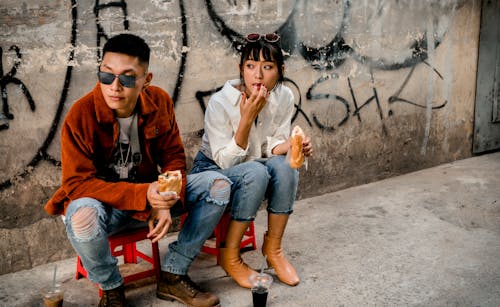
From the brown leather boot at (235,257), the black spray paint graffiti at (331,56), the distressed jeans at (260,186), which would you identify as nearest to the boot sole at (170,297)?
the brown leather boot at (235,257)

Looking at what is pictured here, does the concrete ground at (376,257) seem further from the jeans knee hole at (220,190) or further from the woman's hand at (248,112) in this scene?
the woman's hand at (248,112)

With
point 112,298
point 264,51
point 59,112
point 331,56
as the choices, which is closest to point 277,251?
point 112,298

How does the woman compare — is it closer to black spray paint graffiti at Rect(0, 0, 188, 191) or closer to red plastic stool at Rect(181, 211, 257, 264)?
red plastic stool at Rect(181, 211, 257, 264)

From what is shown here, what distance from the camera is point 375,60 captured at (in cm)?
492

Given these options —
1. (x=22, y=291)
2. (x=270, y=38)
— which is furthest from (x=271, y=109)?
(x=22, y=291)

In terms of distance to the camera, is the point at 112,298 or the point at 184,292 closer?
the point at 112,298

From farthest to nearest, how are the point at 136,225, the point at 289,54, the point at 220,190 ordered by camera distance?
the point at 289,54 → the point at 136,225 → the point at 220,190

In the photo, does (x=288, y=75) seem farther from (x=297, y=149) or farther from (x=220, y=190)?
(x=220, y=190)

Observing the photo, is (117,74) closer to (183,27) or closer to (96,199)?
(96,199)

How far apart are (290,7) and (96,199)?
2.42 metres

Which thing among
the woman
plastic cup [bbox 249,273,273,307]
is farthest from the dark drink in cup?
the woman

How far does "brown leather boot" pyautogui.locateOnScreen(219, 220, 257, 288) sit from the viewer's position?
9.93 ft

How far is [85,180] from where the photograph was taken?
2605 millimetres

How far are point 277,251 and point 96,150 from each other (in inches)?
47.6
